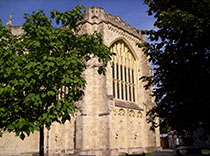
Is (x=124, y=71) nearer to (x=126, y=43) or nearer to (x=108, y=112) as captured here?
(x=126, y=43)

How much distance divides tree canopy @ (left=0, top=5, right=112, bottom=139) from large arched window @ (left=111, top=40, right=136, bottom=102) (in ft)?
45.8

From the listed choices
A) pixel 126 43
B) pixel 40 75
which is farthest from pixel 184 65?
pixel 126 43

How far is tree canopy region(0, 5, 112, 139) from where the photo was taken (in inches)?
264

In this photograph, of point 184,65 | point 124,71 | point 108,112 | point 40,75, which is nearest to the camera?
point 40,75

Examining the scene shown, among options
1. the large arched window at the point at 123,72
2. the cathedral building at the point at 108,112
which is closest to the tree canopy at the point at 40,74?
the cathedral building at the point at 108,112

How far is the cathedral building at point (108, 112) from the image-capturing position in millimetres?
18297

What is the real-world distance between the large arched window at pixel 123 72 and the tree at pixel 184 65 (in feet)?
44.9

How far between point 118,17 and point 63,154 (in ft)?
53.9

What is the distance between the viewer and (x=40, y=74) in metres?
6.77

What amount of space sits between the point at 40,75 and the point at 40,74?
10 centimetres

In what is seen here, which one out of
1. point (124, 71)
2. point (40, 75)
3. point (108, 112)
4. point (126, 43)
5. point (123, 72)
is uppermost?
point (126, 43)

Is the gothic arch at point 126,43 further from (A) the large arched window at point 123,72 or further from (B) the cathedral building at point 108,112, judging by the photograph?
(A) the large arched window at point 123,72

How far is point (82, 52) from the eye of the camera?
8945 millimetres

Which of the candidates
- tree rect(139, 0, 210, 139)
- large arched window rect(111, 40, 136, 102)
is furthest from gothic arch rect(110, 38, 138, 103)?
tree rect(139, 0, 210, 139)
